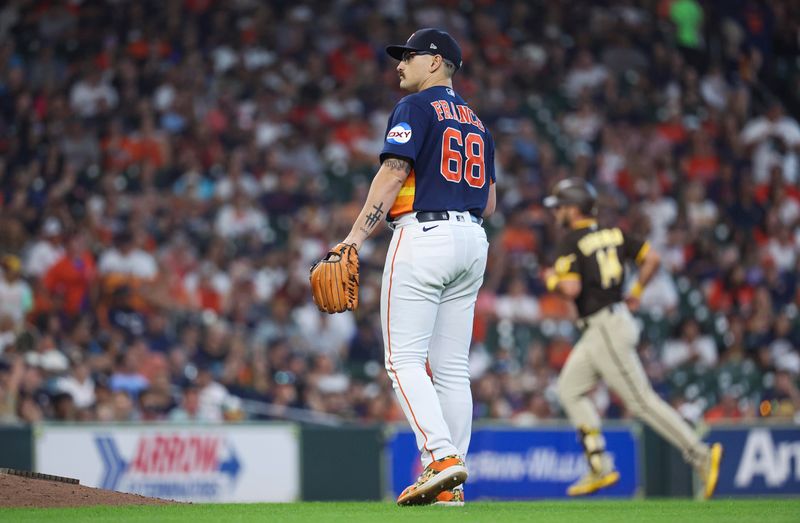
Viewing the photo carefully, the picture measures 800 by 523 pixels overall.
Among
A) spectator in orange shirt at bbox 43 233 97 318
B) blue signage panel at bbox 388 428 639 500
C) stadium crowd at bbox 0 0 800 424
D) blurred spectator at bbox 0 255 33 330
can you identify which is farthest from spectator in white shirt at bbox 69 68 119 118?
blue signage panel at bbox 388 428 639 500

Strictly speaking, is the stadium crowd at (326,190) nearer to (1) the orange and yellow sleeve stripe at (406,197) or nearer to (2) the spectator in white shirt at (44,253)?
(2) the spectator in white shirt at (44,253)

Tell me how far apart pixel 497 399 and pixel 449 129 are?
26.2ft

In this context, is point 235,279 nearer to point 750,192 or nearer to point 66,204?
point 66,204

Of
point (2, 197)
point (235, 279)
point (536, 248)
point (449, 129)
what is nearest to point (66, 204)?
point (2, 197)

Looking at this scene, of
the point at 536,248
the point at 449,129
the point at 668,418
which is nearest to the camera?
the point at 449,129

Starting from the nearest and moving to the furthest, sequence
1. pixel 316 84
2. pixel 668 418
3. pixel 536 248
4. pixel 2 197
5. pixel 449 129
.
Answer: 1. pixel 449 129
2. pixel 668 418
3. pixel 2 197
4. pixel 536 248
5. pixel 316 84

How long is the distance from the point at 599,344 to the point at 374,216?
3.90m

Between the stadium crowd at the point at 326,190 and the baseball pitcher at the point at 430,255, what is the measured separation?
20.5 ft

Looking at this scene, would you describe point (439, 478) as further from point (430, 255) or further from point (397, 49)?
point (397, 49)

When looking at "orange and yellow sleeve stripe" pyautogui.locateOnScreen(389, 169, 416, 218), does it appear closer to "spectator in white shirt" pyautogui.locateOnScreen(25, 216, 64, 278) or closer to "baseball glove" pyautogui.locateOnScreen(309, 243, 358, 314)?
"baseball glove" pyautogui.locateOnScreen(309, 243, 358, 314)

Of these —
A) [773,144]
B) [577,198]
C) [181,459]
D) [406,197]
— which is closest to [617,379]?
[577,198]

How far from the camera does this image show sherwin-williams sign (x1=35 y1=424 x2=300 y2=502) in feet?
36.0

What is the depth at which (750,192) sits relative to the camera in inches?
706

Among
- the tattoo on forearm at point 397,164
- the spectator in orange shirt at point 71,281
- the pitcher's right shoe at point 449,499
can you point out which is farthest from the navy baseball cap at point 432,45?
the spectator in orange shirt at point 71,281
